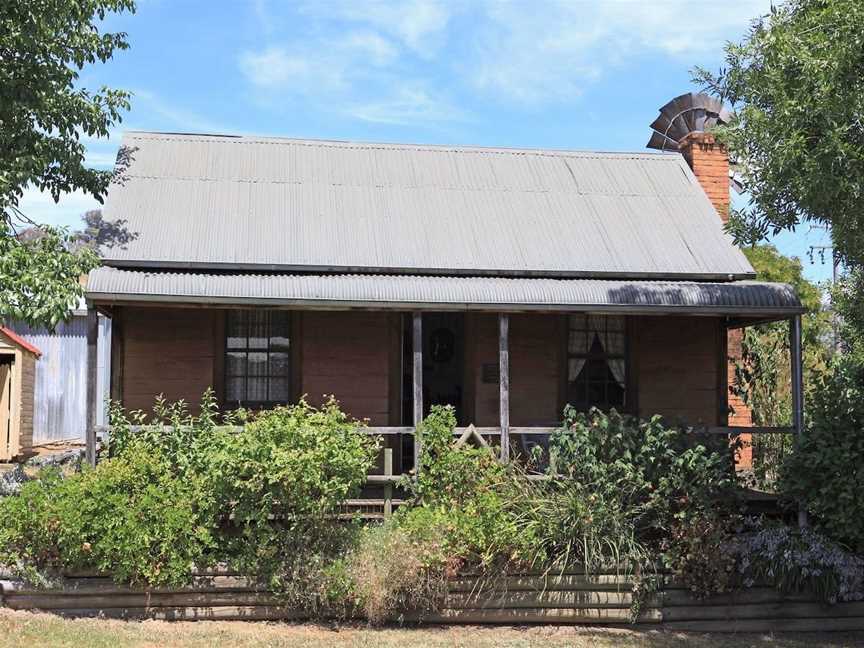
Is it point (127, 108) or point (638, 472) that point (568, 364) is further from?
point (127, 108)

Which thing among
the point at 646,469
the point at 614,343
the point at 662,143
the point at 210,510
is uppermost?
the point at 662,143

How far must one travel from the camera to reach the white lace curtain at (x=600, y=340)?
44.7ft

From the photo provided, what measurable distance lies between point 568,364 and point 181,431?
5293 mm

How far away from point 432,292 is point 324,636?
12.8ft

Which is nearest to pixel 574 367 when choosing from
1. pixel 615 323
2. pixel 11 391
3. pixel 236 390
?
pixel 615 323

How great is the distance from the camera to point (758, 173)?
975cm

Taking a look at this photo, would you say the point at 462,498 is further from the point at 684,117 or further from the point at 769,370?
the point at 684,117

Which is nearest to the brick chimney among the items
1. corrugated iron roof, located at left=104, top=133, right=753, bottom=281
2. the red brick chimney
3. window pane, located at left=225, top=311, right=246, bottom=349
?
the red brick chimney

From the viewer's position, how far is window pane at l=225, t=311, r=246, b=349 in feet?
42.7

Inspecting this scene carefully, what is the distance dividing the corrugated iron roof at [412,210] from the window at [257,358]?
3.59 feet

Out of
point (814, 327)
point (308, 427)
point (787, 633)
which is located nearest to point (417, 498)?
point (308, 427)

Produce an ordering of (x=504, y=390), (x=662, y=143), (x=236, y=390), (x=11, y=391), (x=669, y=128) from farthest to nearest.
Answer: (x=11, y=391)
(x=662, y=143)
(x=669, y=128)
(x=236, y=390)
(x=504, y=390)

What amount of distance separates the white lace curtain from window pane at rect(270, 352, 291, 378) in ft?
12.2

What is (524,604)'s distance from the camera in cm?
1059
